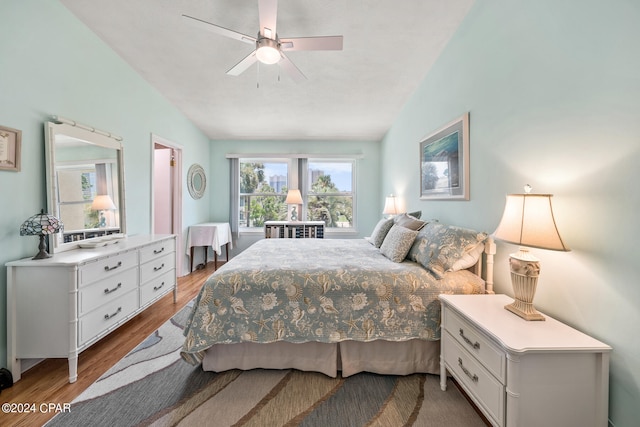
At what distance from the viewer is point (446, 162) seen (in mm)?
2422

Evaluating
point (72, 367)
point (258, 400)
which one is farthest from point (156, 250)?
point (258, 400)

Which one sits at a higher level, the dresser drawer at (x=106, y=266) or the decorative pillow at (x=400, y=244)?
the decorative pillow at (x=400, y=244)

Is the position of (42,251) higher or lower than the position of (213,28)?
lower

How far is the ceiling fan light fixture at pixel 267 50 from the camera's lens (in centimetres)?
186

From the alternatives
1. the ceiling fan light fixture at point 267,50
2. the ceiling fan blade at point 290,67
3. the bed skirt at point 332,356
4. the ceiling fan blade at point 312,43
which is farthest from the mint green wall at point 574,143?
the ceiling fan light fixture at point 267,50

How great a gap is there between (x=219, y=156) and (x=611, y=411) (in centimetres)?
559

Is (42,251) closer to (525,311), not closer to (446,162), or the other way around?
(525,311)

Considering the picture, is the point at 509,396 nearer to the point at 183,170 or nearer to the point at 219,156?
the point at 183,170

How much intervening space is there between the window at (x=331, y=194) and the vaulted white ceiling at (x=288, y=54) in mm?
1269

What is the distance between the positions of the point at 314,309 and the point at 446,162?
1.88 m

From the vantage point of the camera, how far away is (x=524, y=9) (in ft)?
4.97

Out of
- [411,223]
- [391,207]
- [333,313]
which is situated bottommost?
[333,313]

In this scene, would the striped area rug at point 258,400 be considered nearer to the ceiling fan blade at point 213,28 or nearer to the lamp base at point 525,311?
the lamp base at point 525,311

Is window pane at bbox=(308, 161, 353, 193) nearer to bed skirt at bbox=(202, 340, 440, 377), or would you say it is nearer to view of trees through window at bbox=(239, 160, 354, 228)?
view of trees through window at bbox=(239, 160, 354, 228)
